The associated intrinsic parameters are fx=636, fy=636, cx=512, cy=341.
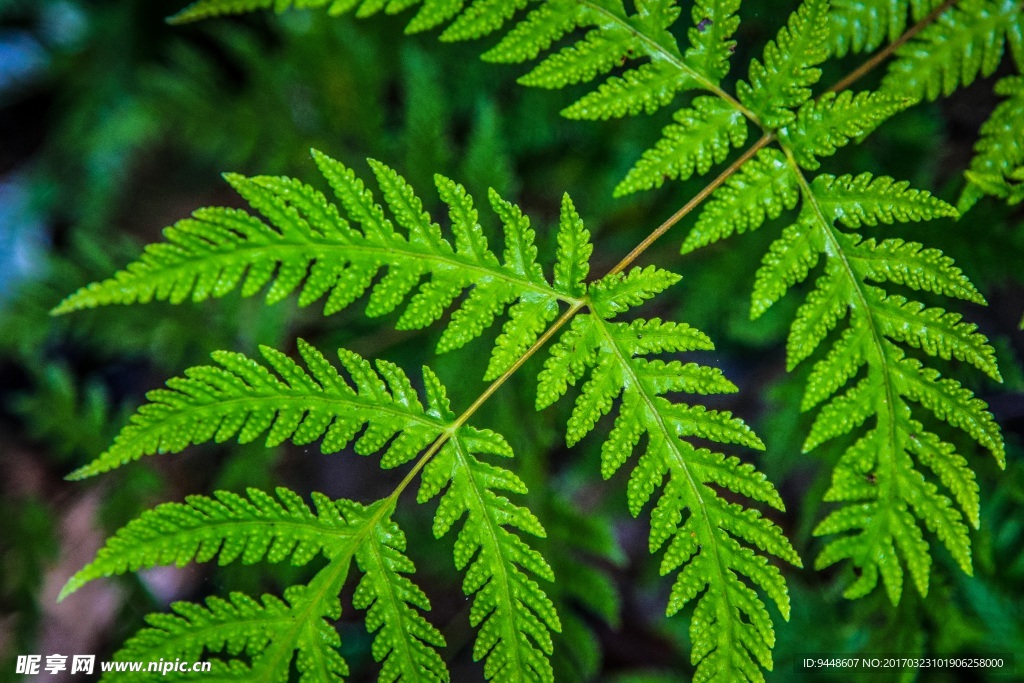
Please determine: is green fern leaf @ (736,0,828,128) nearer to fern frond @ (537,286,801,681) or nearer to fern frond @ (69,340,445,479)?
fern frond @ (537,286,801,681)

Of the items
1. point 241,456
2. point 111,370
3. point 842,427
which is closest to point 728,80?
point 842,427

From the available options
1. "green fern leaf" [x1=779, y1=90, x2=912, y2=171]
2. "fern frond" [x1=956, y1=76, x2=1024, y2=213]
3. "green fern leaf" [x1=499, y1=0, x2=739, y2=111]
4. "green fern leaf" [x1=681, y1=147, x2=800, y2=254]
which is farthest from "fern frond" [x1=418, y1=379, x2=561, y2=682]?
"fern frond" [x1=956, y1=76, x2=1024, y2=213]

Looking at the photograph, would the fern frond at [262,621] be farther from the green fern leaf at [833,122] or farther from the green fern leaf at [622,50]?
the green fern leaf at [833,122]

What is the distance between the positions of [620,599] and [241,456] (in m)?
1.92

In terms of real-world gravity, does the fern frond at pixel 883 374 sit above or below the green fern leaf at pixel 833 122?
below

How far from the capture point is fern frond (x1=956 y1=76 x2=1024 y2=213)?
1346mm

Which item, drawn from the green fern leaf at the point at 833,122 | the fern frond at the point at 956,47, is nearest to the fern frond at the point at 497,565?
the green fern leaf at the point at 833,122

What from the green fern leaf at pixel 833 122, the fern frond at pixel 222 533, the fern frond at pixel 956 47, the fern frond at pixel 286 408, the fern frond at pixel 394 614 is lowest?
the fern frond at pixel 394 614

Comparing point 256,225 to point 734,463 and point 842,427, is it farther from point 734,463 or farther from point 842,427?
point 842,427

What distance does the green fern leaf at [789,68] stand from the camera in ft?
4.43

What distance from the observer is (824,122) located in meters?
1.39

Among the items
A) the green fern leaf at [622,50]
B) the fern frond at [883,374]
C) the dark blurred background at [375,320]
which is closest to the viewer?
the fern frond at [883,374]

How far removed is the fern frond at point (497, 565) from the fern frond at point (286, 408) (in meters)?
0.12

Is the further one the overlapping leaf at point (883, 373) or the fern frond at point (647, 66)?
the fern frond at point (647, 66)
